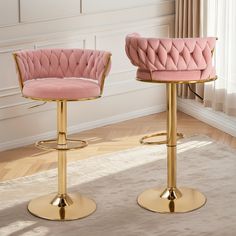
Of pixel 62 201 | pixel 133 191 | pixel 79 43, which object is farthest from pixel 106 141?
pixel 62 201

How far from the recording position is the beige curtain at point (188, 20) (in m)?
6.16

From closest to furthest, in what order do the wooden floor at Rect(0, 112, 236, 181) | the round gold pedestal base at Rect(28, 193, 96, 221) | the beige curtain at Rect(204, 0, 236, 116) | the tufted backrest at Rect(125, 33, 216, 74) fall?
the tufted backrest at Rect(125, 33, 216, 74) → the round gold pedestal base at Rect(28, 193, 96, 221) → the wooden floor at Rect(0, 112, 236, 181) → the beige curtain at Rect(204, 0, 236, 116)

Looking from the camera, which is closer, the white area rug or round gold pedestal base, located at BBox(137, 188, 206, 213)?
the white area rug

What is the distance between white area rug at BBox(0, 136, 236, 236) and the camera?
417 centimetres

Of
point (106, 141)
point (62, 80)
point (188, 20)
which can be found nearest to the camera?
point (62, 80)

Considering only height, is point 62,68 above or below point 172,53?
below

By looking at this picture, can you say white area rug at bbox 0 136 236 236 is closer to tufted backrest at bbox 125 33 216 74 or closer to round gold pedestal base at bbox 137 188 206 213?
round gold pedestal base at bbox 137 188 206 213

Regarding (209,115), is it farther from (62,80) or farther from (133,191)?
(62,80)

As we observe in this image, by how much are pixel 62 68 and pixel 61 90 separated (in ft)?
1.29

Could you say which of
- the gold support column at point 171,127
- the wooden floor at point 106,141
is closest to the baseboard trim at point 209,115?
the wooden floor at point 106,141

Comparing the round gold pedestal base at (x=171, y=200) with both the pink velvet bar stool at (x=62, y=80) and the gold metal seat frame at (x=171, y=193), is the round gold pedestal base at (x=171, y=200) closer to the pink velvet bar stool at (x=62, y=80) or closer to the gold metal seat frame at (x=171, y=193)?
the gold metal seat frame at (x=171, y=193)

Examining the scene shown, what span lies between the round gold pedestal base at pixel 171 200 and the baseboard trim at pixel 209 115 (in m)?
1.36

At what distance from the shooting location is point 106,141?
19.0 feet

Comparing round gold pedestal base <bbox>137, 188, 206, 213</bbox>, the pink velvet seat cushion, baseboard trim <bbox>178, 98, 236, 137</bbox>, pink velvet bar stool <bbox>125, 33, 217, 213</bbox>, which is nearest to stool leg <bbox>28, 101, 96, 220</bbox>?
the pink velvet seat cushion
